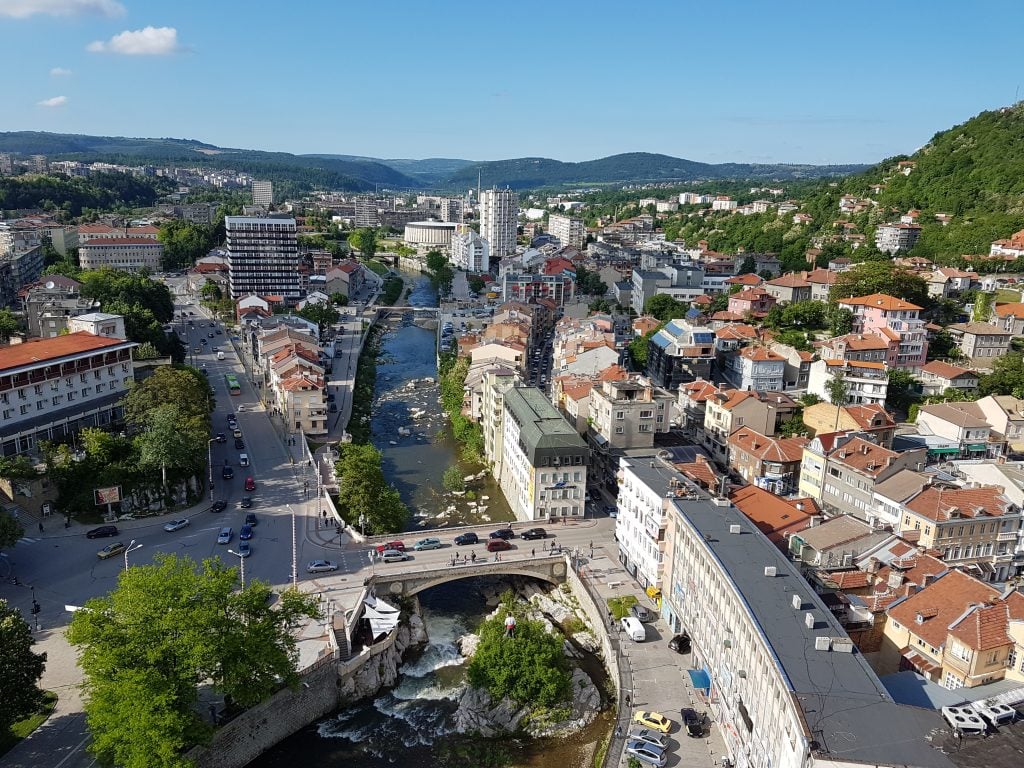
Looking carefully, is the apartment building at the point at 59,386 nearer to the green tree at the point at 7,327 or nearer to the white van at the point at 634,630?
the green tree at the point at 7,327

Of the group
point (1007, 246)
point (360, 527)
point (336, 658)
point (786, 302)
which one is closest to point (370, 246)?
point (786, 302)

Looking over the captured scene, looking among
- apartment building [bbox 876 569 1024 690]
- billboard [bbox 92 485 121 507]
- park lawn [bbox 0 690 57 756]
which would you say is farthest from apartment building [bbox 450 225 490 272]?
park lawn [bbox 0 690 57 756]

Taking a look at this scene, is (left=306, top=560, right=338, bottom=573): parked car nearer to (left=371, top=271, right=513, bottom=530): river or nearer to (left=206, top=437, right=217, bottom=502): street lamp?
(left=371, top=271, right=513, bottom=530): river

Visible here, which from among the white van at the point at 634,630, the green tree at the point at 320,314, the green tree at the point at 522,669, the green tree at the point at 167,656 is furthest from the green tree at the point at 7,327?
the white van at the point at 634,630

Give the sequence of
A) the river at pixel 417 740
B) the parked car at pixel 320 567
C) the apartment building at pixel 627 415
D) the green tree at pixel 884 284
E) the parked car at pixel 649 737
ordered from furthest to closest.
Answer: the green tree at pixel 884 284 → the apartment building at pixel 627 415 → the parked car at pixel 320 567 → the river at pixel 417 740 → the parked car at pixel 649 737

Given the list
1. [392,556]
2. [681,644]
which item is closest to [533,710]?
[681,644]

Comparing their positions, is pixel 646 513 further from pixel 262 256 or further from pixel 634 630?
pixel 262 256
